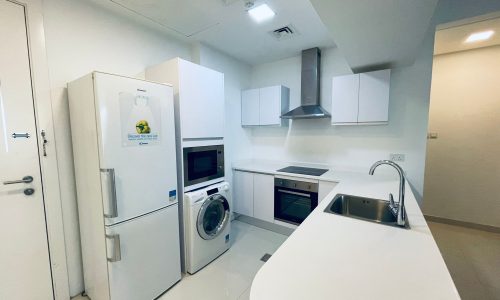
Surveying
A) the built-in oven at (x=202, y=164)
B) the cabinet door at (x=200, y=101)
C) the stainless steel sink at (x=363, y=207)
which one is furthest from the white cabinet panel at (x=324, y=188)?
the cabinet door at (x=200, y=101)

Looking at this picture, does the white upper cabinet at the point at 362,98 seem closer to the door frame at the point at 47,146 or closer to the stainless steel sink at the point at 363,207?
the stainless steel sink at the point at 363,207

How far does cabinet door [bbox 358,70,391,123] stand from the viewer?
225 centimetres

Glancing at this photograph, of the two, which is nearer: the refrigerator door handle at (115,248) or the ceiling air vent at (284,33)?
the refrigerator door handle at (115,248)

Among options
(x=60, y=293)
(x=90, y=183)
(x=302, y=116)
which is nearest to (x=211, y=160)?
(x=90, y=183)

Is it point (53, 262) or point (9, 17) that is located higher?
point (9, 17)

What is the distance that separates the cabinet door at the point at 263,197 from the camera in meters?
2.78

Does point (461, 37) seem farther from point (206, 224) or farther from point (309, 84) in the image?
point (206, 224)

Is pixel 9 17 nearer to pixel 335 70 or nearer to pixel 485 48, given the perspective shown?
pixel 335 70

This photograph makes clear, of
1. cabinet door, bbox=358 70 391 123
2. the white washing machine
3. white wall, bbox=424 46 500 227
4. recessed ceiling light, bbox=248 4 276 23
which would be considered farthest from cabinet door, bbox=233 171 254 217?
white wall, bbox=424 46 500 227

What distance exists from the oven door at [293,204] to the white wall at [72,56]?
2174 millimetres

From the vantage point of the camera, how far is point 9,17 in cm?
144

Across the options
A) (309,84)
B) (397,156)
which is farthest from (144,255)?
(397,156)

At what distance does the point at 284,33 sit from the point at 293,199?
82.2 inches

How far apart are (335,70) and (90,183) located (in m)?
3.12
